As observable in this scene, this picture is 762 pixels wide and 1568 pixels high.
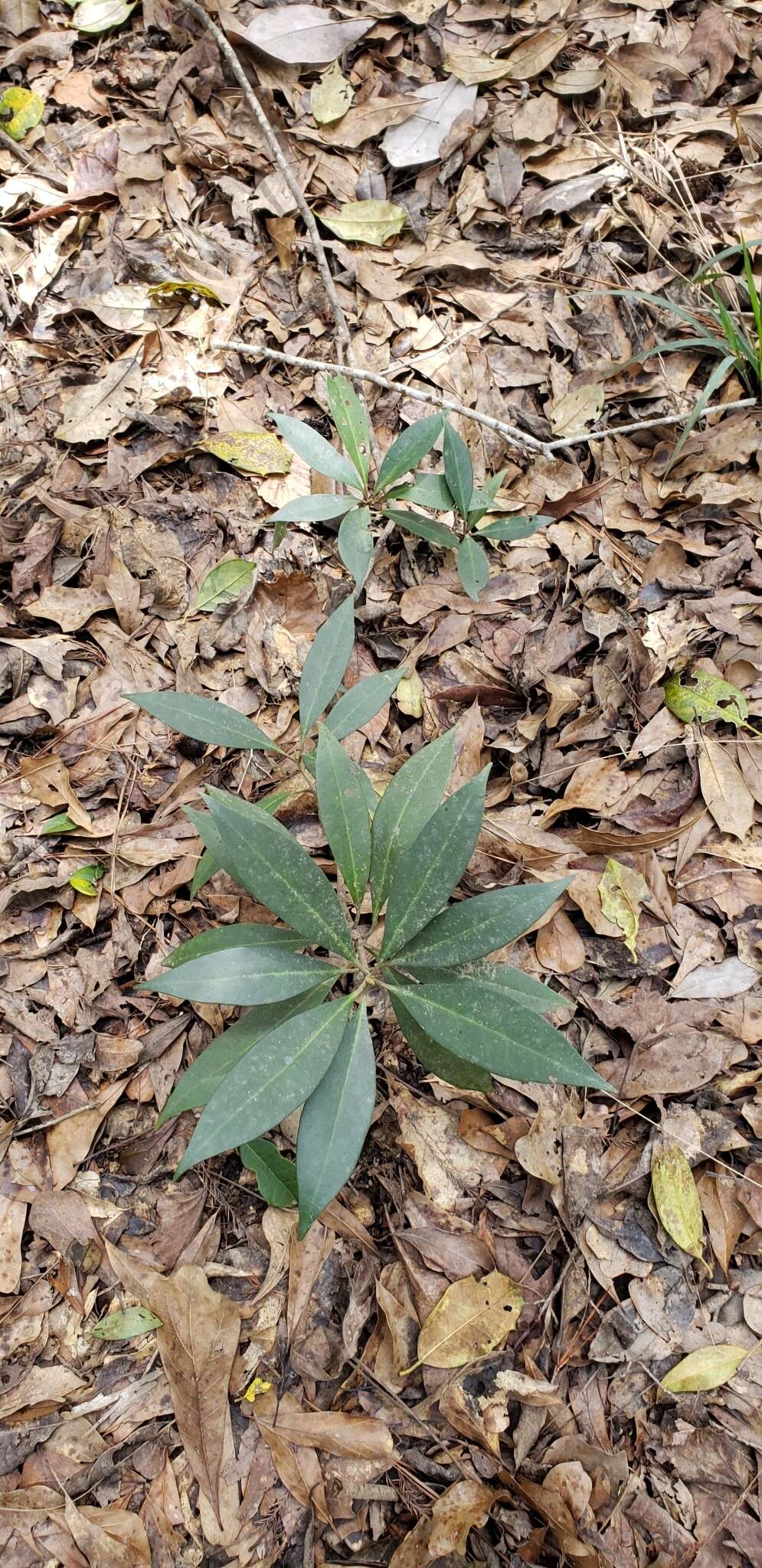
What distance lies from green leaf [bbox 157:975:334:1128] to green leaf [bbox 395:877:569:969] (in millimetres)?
150

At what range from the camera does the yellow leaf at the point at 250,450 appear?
1871 mm

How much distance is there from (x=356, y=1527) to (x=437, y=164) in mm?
2859

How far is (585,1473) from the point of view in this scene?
3.80 feet

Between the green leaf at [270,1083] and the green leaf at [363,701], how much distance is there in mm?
505

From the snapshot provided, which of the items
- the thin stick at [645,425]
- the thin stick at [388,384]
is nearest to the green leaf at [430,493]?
the thin stick at [388,384]

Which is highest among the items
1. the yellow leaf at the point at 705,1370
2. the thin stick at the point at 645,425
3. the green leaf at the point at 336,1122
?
the thin stick at the point at 645,425

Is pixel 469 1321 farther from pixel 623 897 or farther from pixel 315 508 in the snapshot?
pixel 315 508

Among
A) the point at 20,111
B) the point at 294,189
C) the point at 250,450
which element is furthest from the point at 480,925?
the point at 20,111

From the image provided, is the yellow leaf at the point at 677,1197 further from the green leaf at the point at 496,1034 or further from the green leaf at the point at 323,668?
the green leaf at the point at 323,668

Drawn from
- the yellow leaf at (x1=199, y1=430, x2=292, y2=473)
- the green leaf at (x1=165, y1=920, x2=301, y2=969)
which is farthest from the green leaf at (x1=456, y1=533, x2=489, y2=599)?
the green leaf at (x1=165, y1=920, x2=301, y2=969)

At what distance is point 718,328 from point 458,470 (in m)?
0.88

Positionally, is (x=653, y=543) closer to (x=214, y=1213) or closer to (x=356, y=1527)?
(x=214, y=1213)

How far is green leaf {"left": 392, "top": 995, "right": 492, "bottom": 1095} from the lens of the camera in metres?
1.17

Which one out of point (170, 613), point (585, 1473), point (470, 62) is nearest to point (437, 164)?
point (470, 62)
